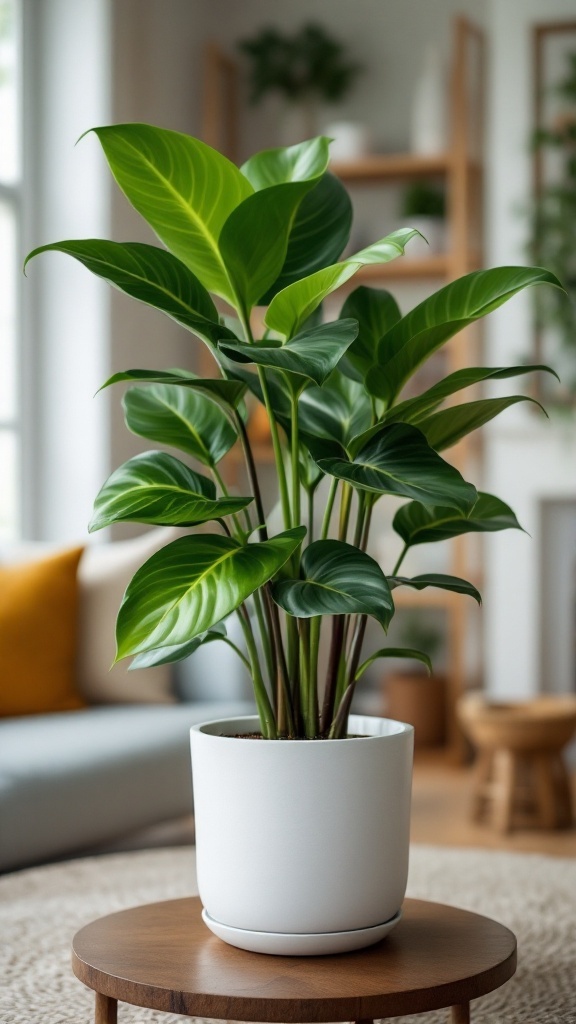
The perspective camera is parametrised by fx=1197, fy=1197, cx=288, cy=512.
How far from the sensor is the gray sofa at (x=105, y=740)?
231 cm

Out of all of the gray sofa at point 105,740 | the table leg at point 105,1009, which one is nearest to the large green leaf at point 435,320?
the table leg at point 105,1009

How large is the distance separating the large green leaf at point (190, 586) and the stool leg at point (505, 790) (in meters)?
2.13

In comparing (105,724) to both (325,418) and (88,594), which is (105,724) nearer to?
(88,594)

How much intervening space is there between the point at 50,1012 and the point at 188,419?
0.87 m

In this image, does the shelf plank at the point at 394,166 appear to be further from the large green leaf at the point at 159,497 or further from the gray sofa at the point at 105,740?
the large green leaf at the point at 159,497

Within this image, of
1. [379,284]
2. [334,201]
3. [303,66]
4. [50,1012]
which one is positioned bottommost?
[50,1012]

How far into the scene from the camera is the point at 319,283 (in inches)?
49.1

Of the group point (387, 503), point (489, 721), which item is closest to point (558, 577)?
point (387, 503)

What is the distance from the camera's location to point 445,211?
466cm

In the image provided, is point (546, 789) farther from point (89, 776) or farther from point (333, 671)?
point (333, 671)

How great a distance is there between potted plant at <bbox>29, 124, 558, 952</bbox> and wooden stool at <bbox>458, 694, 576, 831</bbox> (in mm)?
1827

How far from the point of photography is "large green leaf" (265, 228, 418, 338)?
1.23 m

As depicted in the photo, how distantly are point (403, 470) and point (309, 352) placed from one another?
17cm

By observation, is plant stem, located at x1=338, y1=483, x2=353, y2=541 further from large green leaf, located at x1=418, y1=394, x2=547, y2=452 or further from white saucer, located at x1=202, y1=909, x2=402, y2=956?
white saucer, located at x1=202, y1=909, x2=402, y2=956
